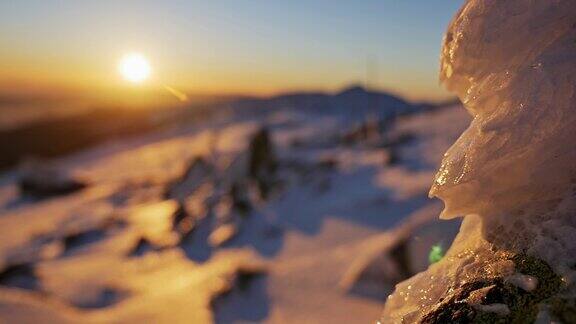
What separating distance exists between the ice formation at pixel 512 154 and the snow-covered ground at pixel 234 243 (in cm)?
222

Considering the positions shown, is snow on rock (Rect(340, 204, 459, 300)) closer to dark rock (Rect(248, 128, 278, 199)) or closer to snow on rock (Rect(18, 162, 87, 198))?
dark rock (Rect(248, 128, 278, 199))

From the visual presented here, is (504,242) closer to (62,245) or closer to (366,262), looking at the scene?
(366,262)

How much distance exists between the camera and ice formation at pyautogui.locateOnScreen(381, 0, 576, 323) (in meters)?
1.91

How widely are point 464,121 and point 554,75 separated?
27428 millimetres

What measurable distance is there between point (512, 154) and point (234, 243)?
45.1 ft

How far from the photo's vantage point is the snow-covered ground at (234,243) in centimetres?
A: 780

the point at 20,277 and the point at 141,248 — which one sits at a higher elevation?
the point at 141,248

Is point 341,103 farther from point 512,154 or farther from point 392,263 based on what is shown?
point 512,154

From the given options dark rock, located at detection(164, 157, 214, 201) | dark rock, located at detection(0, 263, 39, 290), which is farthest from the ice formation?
dark rock, located at detection(164, 157, 214, 201)

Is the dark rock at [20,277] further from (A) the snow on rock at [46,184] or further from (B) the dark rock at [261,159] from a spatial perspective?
(A) the snow on rock at [46,184]

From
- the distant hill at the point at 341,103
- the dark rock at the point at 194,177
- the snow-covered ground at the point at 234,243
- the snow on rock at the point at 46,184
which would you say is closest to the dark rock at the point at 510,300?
the snow-covered ground at the point at 234,243

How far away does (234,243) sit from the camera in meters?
15.2

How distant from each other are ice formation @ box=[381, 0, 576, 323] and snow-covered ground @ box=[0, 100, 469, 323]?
87.4 inches

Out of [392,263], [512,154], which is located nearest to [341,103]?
[392,263]
